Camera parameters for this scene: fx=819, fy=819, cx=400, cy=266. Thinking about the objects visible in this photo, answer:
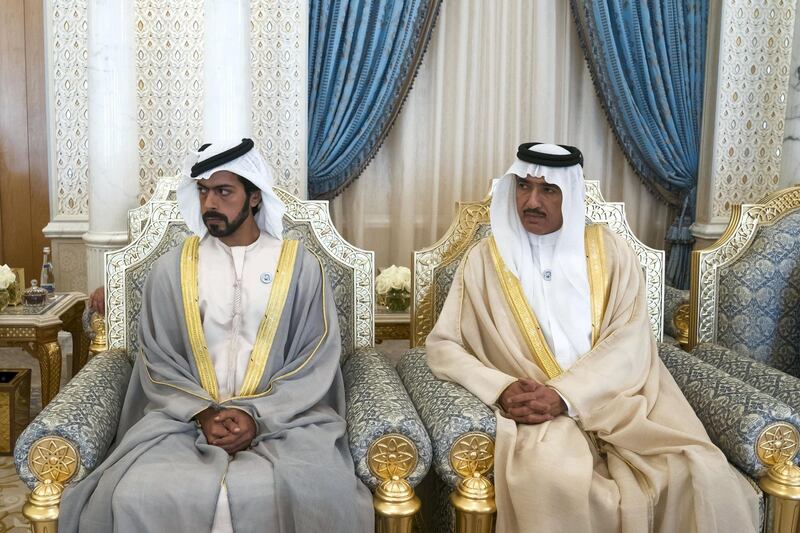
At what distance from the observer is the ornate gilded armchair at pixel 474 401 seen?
2.43m

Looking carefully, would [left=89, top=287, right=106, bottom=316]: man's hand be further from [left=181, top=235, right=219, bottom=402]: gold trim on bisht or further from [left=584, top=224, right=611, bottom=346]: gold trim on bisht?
[left=584, top=224, right=611, bottom=346]: gold trim on bisht

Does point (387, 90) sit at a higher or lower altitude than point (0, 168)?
higher

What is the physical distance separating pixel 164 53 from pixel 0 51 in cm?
137

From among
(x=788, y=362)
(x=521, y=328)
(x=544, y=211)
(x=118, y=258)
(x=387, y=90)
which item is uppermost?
(x=387, y=90)

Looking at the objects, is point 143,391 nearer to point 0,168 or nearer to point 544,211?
point 544,211

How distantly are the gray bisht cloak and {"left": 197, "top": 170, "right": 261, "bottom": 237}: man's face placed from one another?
0.73 ft

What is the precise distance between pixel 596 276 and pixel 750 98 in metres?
2.63

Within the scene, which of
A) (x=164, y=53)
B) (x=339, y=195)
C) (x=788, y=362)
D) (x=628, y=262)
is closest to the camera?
(x=628, y=262)

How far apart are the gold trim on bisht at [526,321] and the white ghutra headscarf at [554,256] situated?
3 centimetres

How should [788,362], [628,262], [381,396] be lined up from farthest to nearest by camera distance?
[788,362] → [628,262] → [381,396]

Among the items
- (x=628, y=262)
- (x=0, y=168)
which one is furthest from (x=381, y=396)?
(x=0, y=168)

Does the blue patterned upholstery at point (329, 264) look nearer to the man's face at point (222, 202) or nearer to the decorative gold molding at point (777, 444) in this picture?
the man's face at point (222, 202)

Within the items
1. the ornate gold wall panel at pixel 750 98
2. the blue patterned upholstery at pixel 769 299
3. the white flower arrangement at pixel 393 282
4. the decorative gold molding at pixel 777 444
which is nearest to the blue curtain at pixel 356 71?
the white flower arrangement at pixel 393 282

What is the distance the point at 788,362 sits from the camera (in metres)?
3.34
